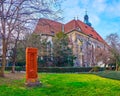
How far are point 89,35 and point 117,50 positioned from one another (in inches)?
713

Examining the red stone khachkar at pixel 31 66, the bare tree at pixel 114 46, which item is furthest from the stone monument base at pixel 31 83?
the bare tree at pixel 114 46

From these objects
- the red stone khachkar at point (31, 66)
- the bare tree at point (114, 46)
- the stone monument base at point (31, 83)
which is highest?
the bare tree at point (114, 46)

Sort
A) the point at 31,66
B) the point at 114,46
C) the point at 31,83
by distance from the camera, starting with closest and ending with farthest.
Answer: the point at 31,83 < the point at 31,66 < the point at 114,46

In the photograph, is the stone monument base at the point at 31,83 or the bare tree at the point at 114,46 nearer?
the stone monument base at the point at 31,83

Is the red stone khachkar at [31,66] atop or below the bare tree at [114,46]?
below

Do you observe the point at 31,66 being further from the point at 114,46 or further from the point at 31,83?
the point at 114,46

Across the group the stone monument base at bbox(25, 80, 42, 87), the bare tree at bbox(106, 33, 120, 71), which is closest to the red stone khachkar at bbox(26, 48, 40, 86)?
the stone monument base at bbox(25, 80, 42, 87)

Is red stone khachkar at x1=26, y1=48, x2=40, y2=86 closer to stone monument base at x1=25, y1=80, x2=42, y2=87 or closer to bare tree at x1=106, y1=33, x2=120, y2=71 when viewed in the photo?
stone monument base at x1=25, y1=80, x2=42, y2=87

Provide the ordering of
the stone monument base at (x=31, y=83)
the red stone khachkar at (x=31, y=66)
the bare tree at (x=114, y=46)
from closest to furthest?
the stone monument base at (x=31, y=83), the red stone khachkar at (x=31, y=66), the bare tree at (x=114, y=46)

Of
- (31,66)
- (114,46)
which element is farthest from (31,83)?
(114,46)

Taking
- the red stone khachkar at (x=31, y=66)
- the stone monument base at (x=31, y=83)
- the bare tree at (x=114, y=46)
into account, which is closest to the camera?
the stone monument base at (x=31, y=83)

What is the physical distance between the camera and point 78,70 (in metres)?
34.6

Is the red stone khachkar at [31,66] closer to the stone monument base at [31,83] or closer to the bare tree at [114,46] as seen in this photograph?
the stone monument base at [31,83]

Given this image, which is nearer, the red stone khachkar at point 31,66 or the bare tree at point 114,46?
the red stone khachkar at point 31,66
